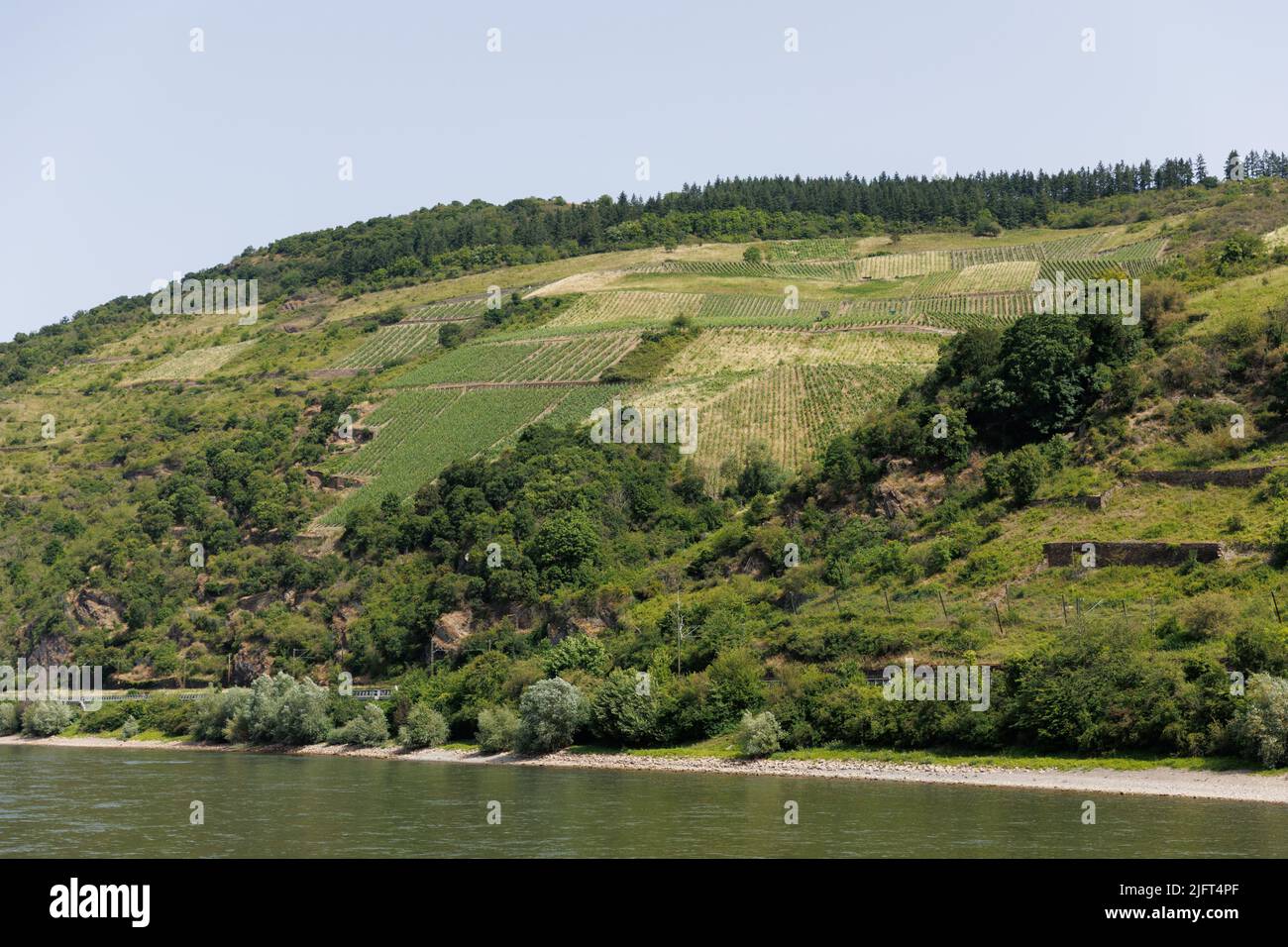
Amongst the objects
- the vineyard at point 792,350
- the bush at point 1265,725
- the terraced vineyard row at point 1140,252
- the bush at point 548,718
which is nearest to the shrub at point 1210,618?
the bush at point 1265,725

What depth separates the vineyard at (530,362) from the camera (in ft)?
418

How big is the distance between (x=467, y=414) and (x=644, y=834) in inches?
3397

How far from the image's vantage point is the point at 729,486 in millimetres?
99062

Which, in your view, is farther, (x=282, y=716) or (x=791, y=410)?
(x=791, y=410)

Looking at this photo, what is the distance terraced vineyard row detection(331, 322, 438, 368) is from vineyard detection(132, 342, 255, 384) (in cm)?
2016

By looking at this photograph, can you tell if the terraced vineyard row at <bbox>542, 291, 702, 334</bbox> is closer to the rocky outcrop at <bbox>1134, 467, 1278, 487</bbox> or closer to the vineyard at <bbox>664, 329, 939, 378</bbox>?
the vineyard at <bbox>664, 329, 939, 378</bbox>

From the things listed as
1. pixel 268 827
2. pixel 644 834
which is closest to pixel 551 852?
pixel 644 834

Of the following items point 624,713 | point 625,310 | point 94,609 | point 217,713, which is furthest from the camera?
point 625,310

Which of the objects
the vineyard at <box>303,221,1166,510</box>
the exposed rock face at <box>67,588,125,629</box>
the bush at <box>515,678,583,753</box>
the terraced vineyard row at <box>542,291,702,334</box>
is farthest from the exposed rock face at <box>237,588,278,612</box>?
the terraced vineyard row at <box>542,291,702,334</box>

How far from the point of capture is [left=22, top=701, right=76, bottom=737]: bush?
91.1 meters

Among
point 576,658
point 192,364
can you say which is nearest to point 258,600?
point 576,658

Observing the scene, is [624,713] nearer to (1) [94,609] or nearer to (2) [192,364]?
(1) [94,609]

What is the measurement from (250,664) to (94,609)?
770 inches

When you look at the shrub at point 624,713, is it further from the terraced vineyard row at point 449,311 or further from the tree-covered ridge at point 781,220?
the tree-covered ridge at point 781,220
